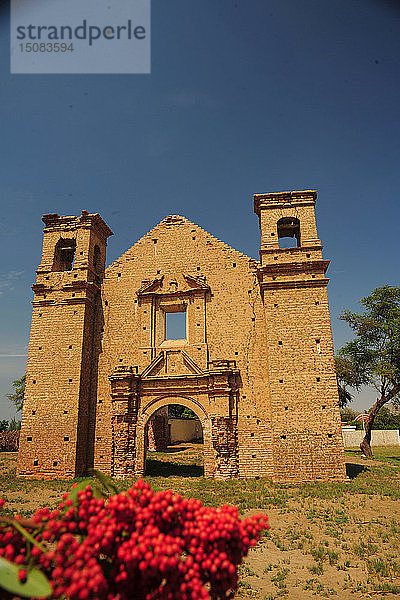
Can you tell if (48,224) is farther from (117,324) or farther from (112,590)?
(112,590)

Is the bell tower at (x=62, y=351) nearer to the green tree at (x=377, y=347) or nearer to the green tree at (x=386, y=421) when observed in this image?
the green tree at (x=377, y=347)

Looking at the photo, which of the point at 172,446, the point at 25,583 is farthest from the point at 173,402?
the point at 172,446

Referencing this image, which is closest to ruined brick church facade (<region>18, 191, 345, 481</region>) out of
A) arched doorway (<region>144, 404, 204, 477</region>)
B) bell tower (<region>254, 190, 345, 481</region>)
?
bell tower (<region>254, 190, 345, 481</region>)

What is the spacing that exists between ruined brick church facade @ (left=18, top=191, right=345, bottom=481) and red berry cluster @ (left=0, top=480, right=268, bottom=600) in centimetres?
1211

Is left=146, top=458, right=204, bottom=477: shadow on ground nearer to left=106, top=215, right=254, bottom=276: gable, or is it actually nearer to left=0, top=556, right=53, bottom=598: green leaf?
left=106, top=215, right=254, bottom=276: gable

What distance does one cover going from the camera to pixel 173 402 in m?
15.2

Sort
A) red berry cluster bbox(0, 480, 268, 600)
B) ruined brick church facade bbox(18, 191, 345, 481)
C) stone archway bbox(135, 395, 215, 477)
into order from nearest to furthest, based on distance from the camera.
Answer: red berry cluster bbox(0, 480, 268, 600)
ruined brick church facade bbox(18, 191, 345, 481)
stone archway bbox(135, 395, 215, 477)

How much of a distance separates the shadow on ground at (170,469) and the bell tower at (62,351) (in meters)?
2.96

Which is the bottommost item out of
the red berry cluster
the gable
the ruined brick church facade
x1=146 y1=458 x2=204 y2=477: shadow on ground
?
x1=146 y1=458 x2=204 y2=477: shadow on ground

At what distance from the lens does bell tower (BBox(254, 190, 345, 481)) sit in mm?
13094

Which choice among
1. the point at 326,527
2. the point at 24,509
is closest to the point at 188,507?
the point at 326,527

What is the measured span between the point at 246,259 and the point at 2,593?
15.1 meters

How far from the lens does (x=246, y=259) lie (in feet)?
53.1

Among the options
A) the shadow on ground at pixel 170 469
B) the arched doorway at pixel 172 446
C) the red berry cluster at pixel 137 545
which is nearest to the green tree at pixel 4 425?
the arched doorway at pixel 172 446
